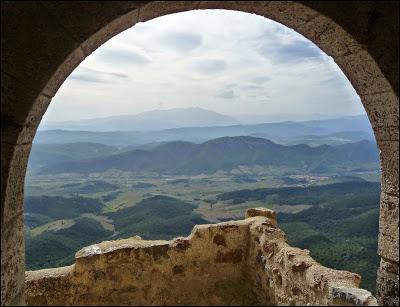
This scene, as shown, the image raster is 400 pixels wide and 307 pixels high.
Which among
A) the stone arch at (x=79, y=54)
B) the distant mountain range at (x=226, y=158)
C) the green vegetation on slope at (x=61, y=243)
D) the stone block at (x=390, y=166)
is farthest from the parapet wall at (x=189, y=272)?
the distant mountain range at (x=226, y=158)

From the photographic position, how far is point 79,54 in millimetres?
2703

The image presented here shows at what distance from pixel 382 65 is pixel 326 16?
49 cm

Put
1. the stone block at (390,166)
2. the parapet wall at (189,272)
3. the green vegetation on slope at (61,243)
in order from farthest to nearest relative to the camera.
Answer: the green vegetation on slope at (61,243), the parapet wall at (189,272), the stone block at (390,166)

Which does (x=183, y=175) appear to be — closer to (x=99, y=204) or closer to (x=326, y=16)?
(x=99, y=204)

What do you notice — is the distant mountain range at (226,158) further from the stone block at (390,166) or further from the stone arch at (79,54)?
the stone arch at (79,54)

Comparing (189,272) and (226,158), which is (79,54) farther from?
(226,158)

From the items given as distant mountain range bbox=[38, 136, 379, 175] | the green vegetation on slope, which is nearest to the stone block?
the green vegetation on slope

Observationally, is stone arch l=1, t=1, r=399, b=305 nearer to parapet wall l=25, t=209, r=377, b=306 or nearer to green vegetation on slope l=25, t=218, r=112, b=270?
parapet wall l=25, t=209, r=377, b=306

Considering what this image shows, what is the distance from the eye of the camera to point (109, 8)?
2.49 meters

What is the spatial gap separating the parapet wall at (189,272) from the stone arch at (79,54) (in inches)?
59.4

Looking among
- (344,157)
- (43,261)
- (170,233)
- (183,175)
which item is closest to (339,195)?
(170,233)

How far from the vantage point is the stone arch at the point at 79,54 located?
8.11 feet

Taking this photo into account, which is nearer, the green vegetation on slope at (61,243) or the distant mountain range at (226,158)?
the green vegetation on slope at (61,243)

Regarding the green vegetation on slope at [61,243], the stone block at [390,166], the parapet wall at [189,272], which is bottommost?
the green vegetation on slope at [61,243]
